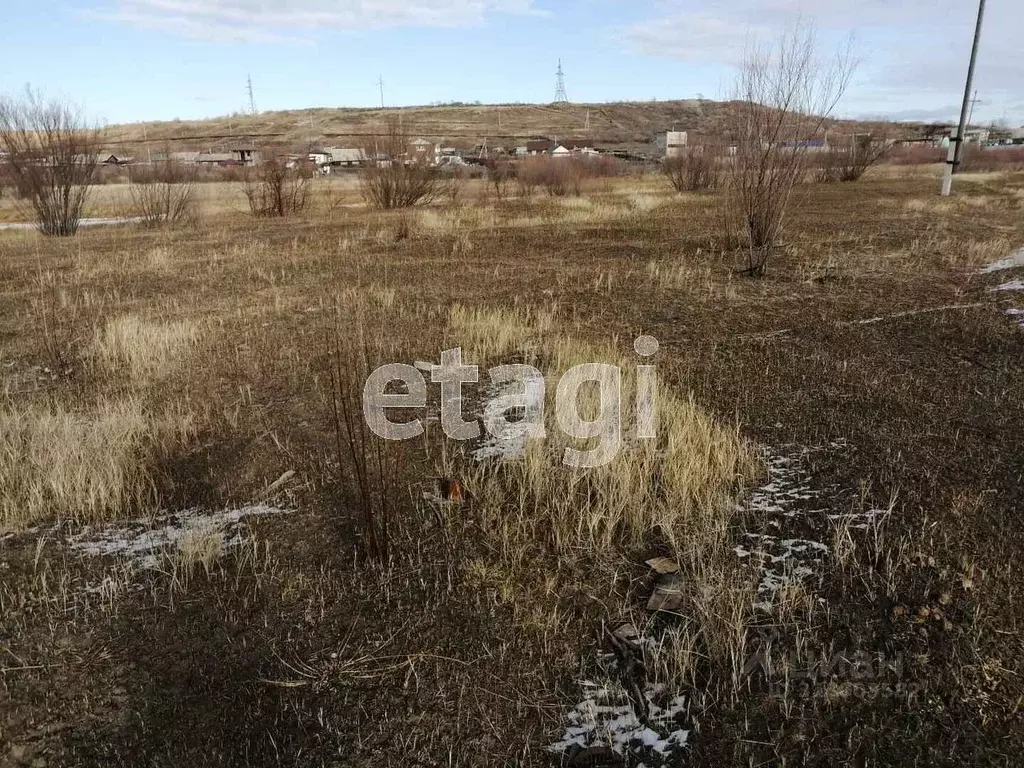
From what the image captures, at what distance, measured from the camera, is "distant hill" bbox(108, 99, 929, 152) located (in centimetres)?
7218

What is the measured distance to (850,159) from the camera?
24000 mm

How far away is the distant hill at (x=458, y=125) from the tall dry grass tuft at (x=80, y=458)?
63.0 metres

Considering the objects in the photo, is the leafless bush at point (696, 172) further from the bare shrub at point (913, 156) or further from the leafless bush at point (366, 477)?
the bare shrub at point (913, 156)

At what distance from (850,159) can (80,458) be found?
2627cm

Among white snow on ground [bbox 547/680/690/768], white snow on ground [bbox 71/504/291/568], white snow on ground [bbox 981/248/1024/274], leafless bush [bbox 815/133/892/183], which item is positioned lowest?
white snow on ground [bbox 547/680/690/768]

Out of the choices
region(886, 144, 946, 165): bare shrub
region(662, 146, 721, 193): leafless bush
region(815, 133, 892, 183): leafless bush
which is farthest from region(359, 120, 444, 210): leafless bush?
region(886, 144, 946, 165): bare shrub

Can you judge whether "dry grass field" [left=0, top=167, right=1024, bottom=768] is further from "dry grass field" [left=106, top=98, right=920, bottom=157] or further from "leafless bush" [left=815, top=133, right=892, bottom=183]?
"dry grass field" [left=106, top=98, right=920, bottom=157]

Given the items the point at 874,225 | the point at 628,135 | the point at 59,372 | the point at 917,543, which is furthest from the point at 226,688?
the point at 628,135

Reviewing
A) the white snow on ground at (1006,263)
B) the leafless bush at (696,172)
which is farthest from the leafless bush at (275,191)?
the white snow on ground at (1006,263)

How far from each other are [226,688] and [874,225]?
13335mm

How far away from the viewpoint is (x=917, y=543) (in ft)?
9.43

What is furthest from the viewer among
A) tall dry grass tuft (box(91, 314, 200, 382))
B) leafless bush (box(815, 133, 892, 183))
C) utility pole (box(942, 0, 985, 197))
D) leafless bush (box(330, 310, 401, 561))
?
leafless bush (box(815, 133, 892, 183))

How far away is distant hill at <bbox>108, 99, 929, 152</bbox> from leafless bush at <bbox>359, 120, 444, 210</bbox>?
4807 centimetres

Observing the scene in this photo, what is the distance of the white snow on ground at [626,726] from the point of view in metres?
2.09
